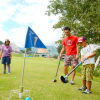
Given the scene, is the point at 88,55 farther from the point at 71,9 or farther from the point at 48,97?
the point at 71,9

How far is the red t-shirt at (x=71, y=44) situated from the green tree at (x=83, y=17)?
13.5m

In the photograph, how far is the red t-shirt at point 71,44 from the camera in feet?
32.2

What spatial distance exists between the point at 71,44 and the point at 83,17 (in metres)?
15.8

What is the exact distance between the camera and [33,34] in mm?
7008

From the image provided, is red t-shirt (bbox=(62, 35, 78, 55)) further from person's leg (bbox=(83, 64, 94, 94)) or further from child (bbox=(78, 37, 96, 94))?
person's leg (bbox=(83, 64, 94, 94))

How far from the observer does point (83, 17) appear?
25.2m

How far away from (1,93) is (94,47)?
3054 millimetres

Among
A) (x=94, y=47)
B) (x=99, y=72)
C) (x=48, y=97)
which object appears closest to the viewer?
(x=48, y=97)

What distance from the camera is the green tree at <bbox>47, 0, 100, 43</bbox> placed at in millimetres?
24156

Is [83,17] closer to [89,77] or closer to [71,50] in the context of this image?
[71,50]

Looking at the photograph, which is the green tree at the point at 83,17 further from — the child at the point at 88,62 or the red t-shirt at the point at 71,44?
the child at the point at 88,62

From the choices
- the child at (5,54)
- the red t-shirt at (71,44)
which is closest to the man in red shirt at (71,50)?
the red t-shirt at (71,44)

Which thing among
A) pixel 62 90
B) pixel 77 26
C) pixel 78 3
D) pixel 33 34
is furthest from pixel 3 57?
pixel 78 3

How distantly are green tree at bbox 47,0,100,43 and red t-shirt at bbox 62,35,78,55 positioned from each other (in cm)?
1351
